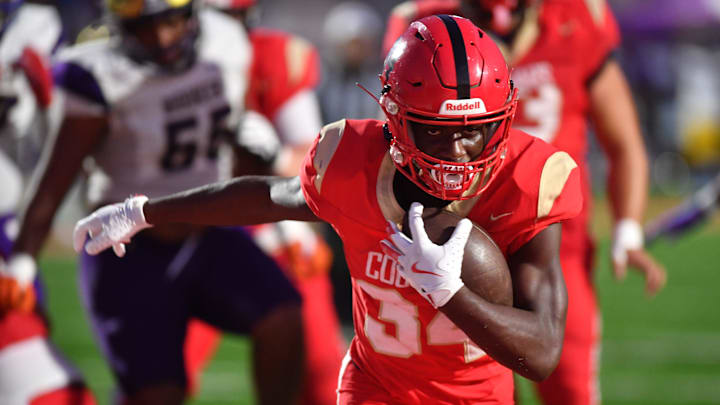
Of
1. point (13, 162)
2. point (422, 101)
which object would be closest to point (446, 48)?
point (422, 101)

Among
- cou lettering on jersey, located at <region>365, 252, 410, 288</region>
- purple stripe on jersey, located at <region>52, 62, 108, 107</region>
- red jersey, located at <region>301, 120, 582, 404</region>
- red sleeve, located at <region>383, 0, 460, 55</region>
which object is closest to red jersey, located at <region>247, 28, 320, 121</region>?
red sleeve, located at <region>383, 0, 460, 55</region>

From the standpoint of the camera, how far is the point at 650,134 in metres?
18.2

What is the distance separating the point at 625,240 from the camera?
4.12 m

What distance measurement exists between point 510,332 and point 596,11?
2.19 meters

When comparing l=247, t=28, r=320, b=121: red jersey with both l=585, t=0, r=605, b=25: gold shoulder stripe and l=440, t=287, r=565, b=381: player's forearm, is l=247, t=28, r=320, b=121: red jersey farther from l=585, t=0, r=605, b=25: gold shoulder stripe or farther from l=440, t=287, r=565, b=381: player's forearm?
l=440, t=287, r=565, b=381: player's forearm

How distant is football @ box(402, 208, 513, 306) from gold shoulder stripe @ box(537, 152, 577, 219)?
0.15 metres

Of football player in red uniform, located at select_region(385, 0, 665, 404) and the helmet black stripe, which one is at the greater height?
the helmet black stripe

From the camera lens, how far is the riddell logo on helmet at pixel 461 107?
2.50 metres

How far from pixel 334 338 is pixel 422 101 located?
240 cm

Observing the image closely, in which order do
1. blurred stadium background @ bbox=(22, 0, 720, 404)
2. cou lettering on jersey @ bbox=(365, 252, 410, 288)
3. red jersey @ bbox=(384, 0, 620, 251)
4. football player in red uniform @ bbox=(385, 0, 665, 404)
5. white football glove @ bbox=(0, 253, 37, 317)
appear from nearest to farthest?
cou lettering on jersey @ bbox=(365, 252, 410, 288) < white football glove @ bbox=(0, 253, 37, 317) < football player in red uniform @ bbox=(385, 0, 665, 404) < red jersey @ bbox=(384, 0, 620, 251) < blurred stadium background @ bbox=(22, 0, 720, 404)

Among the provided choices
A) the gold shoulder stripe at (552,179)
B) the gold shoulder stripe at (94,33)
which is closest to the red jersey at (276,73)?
the gold shoulder stripe at (94,33)

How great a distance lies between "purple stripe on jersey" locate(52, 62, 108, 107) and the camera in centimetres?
373

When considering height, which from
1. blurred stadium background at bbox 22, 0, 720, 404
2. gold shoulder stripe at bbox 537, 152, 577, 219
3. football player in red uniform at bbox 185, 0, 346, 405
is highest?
gold shoulder stripe at bbox 537, 152, 577, 219

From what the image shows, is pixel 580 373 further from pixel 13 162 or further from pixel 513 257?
pixel 13 162
